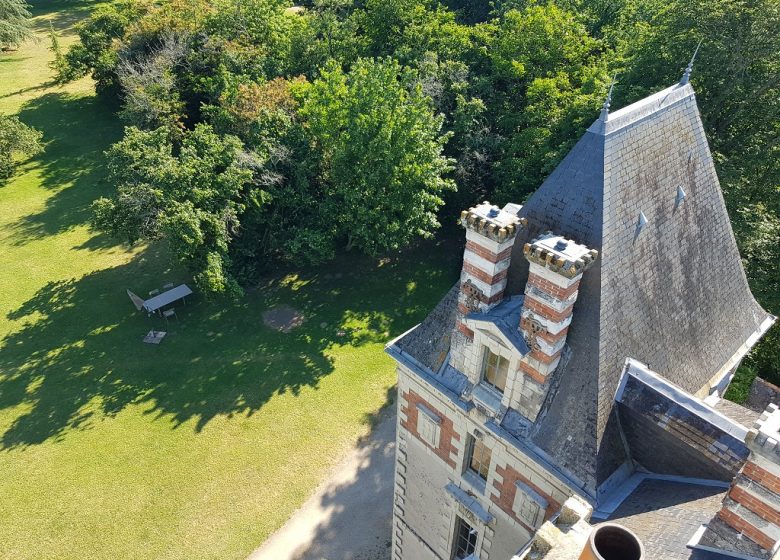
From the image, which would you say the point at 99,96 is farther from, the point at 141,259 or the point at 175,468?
the point at 175,468

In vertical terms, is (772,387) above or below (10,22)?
below

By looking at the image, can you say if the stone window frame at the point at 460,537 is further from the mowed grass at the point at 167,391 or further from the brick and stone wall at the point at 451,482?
the mowed grass at the point at 167,391

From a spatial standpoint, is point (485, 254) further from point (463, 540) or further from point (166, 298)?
point (166, 298)

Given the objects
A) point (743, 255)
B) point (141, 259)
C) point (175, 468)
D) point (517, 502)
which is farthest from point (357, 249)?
point (517, 502)

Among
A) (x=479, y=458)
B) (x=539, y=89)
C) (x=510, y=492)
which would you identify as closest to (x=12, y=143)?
(x=539, y=89)

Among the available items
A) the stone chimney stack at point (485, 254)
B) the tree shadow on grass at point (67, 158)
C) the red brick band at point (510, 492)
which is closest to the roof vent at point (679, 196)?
the stone chimney stack at point (485, 254)

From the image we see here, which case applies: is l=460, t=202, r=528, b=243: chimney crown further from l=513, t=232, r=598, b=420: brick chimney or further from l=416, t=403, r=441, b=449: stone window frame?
l=416, t=403, r=441, b=449: stone window frame
